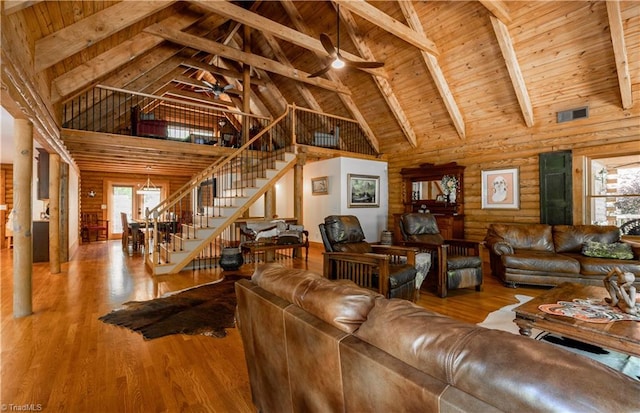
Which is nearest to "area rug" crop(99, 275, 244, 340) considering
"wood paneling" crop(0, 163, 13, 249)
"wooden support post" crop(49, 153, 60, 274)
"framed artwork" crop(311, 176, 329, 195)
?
"wooden support post" crop(49, 153, 60, 274)

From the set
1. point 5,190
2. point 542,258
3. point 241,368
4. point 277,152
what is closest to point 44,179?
point 5,190

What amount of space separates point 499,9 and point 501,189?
3.23 meters

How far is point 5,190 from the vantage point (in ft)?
24.8

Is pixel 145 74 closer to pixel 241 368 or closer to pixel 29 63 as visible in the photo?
pixel 29 63

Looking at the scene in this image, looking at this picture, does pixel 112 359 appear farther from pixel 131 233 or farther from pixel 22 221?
pixel 131 233

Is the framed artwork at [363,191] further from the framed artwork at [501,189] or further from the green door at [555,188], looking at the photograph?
the green door at [555,188]

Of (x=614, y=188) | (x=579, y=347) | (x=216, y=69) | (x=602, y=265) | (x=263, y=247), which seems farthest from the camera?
(x=216, y=69)

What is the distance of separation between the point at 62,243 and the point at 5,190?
3.51 m

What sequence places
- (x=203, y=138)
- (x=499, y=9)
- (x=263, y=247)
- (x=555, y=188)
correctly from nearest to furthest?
(x=499, y=9) → (x=555, y=188) → (x=263, y=247) → (x=203, y=138)

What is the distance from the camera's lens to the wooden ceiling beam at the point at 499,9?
13.9 feet

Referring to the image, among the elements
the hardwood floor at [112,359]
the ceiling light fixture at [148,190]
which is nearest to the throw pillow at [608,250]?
the hardwood floor at [112,359]

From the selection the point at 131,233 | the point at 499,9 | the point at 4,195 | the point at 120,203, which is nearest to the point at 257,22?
the point at 499,9

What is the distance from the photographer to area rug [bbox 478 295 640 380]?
210cm

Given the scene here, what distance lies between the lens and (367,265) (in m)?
3.14
